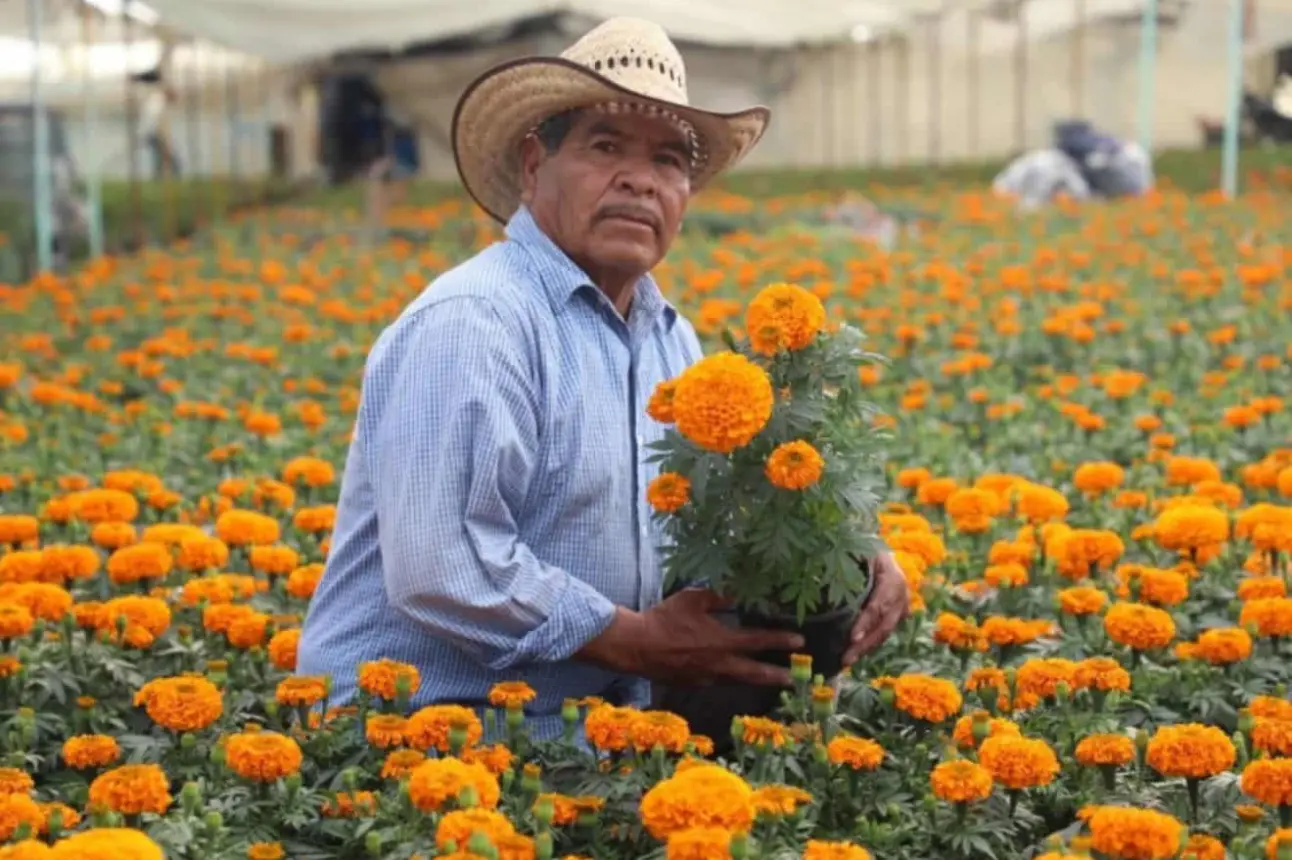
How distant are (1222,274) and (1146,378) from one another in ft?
7.28

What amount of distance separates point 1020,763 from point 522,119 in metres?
1.33

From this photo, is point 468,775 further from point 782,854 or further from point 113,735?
point 113,735

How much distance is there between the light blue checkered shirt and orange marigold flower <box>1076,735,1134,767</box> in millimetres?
650

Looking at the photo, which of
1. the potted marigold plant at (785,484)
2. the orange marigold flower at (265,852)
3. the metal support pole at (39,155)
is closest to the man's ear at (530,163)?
the potted marigold plant at (785,484)

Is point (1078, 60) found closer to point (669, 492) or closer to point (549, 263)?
point (549, 263)

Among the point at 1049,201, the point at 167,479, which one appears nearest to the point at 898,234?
the point at 1049,201

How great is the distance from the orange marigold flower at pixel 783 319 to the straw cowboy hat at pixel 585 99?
1.64ft

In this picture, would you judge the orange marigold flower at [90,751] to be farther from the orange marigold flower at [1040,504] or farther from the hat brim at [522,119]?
the orange marigold flower at [1040,504]

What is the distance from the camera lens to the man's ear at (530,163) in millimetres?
2975

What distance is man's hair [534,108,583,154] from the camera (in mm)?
2918

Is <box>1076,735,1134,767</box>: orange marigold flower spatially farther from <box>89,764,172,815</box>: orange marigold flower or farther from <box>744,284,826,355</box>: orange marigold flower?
<box>89,764,172,815</box>: orange marigold flower

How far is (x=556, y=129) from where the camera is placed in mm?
2941

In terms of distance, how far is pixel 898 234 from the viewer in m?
12.8

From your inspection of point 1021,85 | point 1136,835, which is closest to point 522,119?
point 1136,835
